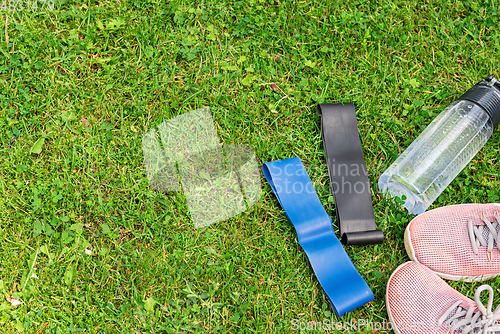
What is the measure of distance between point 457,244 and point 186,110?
1.93 metres

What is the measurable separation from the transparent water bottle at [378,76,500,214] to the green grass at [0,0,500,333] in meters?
0.10

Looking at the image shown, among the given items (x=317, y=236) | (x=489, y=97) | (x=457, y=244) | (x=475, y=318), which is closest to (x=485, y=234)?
(x=457, y=244)

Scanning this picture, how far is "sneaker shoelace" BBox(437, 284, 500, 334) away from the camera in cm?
203

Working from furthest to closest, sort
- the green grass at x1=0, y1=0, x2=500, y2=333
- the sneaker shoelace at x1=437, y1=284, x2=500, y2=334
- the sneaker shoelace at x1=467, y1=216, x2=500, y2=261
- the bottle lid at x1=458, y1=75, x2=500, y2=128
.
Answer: the bottle lid at x1=458, y1=75, x2=500, y2=128 < the sneaker shoelace at x1=467, y1=216, x2=500, y2=261 < the green grass at x1=0, y1=0, x2=500, y2=333 < the sneaker shoelace at x1=437, y1=284, x2=500, y2=334

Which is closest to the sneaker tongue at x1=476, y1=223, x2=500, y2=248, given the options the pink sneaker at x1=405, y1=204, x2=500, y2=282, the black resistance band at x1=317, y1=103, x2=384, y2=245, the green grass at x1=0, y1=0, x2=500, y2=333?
the pink sneaker at x1=405, y1=204, x2=500, y2=282

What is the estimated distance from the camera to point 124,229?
89.9 inches

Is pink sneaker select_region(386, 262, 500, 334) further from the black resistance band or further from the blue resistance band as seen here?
the black resistance band

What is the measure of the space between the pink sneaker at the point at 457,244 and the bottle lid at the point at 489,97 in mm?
→ 632

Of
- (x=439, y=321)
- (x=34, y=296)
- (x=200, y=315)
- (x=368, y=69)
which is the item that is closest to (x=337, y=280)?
(x=439, y=321)

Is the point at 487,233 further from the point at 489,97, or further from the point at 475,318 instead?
the point at 489,97

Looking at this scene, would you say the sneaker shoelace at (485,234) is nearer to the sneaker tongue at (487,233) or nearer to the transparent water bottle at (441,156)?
the sneaker tongue at (487,233)

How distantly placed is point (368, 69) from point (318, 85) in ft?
1.33

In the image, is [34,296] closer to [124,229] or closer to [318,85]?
[124,229]

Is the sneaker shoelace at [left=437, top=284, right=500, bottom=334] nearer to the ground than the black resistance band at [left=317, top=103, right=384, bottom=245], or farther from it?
nearer to the ground
